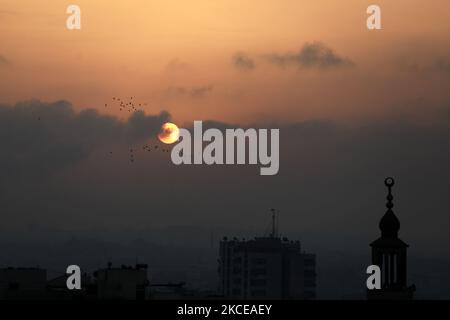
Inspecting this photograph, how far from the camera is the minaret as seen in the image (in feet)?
202

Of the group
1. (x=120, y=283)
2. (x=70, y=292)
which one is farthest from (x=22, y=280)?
(x=120, y=283)

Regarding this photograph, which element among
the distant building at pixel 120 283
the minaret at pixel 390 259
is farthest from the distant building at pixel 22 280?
the minaret at pixel 390 259

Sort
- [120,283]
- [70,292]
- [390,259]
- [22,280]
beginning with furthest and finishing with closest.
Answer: [22,280]
[70,292]
[120,283]
[390,259]

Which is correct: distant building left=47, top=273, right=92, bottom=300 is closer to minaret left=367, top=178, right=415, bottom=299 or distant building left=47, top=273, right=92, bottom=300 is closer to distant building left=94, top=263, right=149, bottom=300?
distant building left=94, top=263, right=149, bottom=300

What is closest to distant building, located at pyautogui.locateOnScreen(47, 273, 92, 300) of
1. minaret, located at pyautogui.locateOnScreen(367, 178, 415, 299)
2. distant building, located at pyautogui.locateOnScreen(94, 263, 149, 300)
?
distant building, located at pyautogui.locateOnScreen(94, 263, 149, 300)

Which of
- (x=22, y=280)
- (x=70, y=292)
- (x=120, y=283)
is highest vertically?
(x=22, y=280)

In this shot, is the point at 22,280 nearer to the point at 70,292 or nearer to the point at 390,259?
the point at 70,292

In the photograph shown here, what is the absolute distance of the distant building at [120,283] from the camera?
8325cm

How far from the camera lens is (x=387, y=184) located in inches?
2375

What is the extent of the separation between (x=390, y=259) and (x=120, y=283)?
27.0 m

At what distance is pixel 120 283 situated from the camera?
85.0 metres

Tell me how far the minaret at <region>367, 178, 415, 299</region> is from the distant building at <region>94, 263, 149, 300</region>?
23.7m
